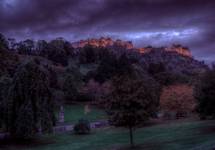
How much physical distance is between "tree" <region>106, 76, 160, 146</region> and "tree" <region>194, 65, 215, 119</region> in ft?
31.4

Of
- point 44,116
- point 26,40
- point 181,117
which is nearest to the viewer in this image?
point 44,116

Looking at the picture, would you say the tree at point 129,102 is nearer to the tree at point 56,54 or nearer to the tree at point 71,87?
the tree at point 71,87

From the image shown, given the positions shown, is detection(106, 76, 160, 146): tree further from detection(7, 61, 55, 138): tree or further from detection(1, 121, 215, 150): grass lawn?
detection(7, 61, 55, 138): tree

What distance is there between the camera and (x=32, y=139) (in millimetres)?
42156

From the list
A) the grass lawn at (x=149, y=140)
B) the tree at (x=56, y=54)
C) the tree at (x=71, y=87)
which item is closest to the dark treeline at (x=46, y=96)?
A: the grass lawn at (x=149, y=140)

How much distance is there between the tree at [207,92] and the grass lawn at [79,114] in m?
34.8

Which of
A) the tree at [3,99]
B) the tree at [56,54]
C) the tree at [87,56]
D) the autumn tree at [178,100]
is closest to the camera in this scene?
the tree at [3,99]

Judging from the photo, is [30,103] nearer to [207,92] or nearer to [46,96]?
[46,96]

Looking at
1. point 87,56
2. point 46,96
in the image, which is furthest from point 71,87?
point 87,56

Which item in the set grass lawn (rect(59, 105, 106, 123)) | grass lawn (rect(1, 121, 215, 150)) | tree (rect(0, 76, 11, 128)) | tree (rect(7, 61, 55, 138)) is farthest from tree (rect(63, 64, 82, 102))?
tree (rect(7, 61, 55, 138))

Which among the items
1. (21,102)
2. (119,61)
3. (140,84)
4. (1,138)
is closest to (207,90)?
(140,84)

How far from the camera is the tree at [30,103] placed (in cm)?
3803

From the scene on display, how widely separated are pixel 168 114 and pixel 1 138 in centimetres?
3079

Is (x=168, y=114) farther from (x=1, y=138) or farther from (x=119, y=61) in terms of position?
(x=119, y=61)
